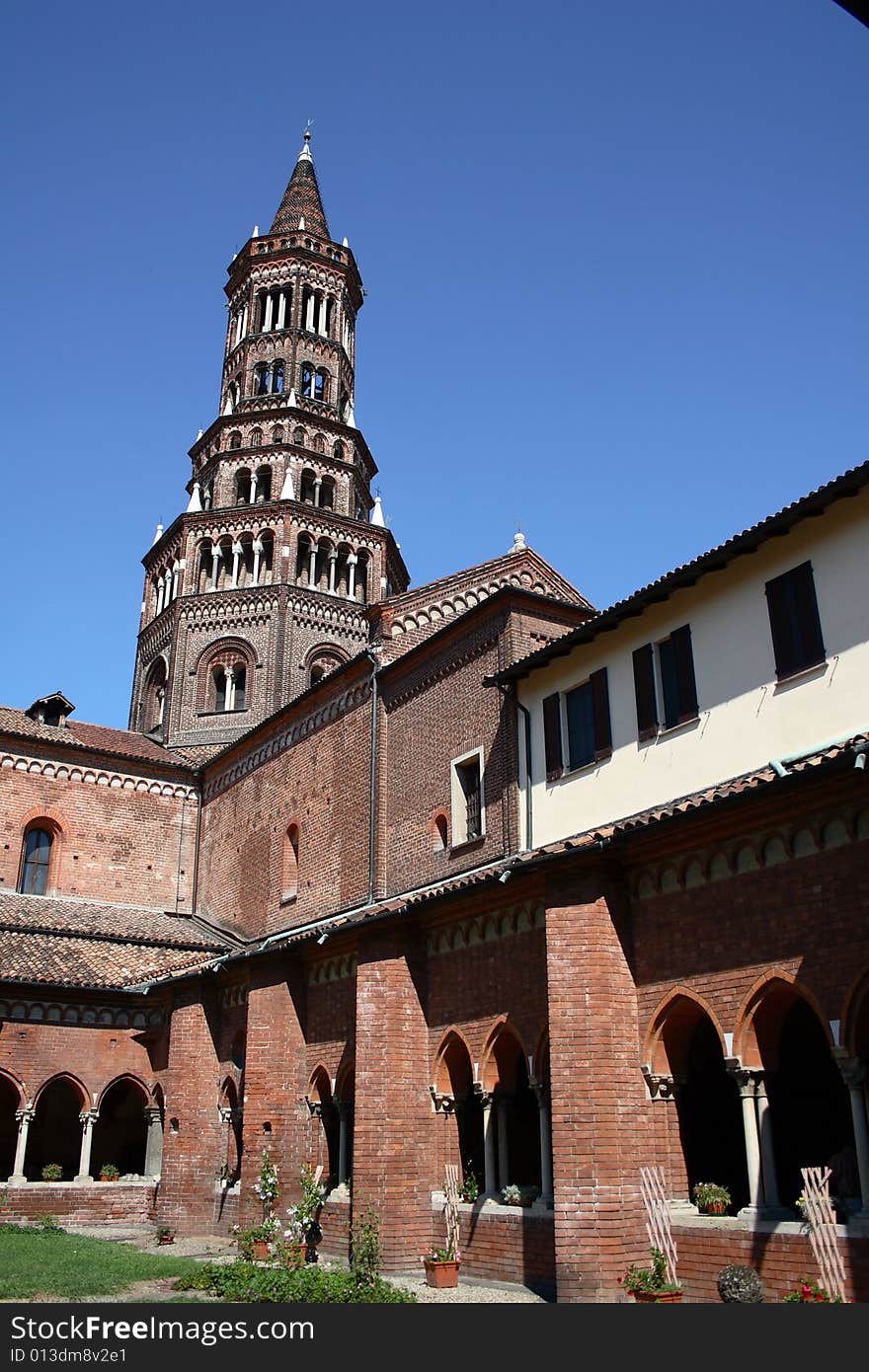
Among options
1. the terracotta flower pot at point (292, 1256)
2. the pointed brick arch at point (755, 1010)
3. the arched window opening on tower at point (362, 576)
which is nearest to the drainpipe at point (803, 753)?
the pointed brick arch at point (755, 1010)

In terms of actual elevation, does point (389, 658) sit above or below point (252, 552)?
below

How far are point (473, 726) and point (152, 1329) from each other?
1343cm

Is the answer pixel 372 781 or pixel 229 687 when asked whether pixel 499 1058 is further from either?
pixel 229 687

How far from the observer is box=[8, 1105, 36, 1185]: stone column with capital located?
82.1ft

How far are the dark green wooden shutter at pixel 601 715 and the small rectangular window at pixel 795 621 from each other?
328cm

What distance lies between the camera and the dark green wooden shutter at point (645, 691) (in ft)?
54.2

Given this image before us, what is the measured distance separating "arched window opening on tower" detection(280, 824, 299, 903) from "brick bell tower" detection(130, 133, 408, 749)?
341 inches

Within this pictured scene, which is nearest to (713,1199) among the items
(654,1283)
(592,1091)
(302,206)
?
(654,1283)

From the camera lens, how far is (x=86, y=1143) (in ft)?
85.8

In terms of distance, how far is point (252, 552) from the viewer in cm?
3938

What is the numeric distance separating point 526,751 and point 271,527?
73.0 feet

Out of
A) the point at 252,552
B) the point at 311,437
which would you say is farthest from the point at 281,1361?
the point at 311,437

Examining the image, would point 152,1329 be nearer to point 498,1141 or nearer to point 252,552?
point 498,1141

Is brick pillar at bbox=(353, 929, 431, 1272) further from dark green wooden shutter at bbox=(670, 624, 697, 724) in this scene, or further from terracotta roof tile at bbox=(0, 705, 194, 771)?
terracotta roof tile at bbox=(0, 705, 194, 771)
